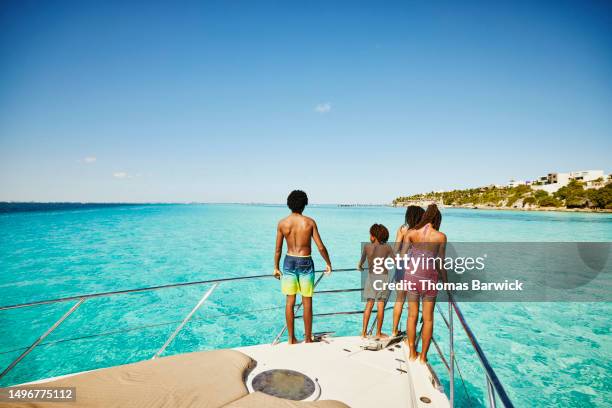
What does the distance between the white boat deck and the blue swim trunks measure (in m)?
0.73

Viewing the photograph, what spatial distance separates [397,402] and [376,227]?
7.36 ft

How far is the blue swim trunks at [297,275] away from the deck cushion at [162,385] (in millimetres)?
1224

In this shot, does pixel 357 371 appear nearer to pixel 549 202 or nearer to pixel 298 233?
pixel 298 233

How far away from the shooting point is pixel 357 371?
9.91 ft

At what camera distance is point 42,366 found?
21.6 ft

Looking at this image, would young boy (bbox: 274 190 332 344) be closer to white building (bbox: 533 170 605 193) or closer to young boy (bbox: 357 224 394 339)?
young boy (bbox: 357 224 394 339)

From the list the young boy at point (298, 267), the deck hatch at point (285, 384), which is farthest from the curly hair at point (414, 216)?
the deck hatch at point (285, 384)

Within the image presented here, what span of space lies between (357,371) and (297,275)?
1306mm

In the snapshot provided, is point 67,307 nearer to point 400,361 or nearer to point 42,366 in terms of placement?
point 42,366

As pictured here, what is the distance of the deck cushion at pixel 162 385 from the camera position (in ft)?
6.22

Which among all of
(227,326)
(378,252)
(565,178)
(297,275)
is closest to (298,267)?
(297,275)

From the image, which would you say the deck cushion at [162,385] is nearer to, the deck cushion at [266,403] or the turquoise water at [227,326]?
the deck cushion at [266,403]

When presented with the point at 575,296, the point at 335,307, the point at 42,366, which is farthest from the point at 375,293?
the point at 575,296

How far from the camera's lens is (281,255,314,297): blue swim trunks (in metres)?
3.61
